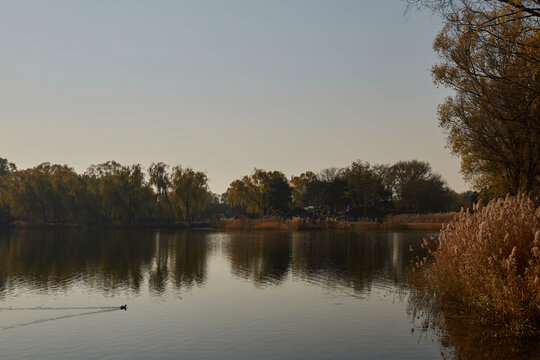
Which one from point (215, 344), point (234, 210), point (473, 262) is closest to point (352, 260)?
point (473, 262)

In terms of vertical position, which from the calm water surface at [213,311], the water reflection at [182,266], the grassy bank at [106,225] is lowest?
the calm water surface at [213,311]

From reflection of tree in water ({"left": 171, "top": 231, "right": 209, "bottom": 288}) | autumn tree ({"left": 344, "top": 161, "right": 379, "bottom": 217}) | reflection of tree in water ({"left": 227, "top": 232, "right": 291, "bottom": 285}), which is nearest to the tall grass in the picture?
reflection of tree in water ({"left": 227, "top": 232, "right": 291, "bottom": 285})

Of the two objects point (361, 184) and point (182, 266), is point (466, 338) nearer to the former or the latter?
point (182, 266)

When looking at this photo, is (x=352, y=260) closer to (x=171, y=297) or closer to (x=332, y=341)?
(x=171, y=297)

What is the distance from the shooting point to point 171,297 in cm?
1778

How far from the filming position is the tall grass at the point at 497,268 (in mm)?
11312

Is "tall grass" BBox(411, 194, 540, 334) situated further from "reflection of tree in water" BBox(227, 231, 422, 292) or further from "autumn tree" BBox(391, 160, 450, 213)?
"autumn tree" BBox(391, 160, 450, 213)

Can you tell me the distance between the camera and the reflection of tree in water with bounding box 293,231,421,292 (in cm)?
2145

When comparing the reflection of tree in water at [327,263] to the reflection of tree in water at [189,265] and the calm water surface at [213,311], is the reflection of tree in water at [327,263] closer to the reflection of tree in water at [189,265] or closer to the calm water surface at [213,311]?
the calm water surface at [213,311]

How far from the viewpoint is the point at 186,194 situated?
261 ft

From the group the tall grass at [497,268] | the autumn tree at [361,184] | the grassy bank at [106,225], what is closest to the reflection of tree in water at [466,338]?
the tall grass at [497,268]

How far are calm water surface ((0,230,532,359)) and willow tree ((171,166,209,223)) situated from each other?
50586 millimetres

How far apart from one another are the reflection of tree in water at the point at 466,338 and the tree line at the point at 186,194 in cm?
6582

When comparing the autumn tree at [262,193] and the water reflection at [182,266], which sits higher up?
the autumn tree at [262,193]
